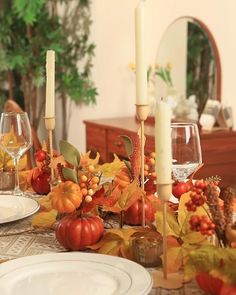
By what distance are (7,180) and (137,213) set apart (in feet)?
1.79

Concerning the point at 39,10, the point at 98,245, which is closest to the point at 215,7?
the point at 39,10

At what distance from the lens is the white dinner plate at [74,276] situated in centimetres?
85

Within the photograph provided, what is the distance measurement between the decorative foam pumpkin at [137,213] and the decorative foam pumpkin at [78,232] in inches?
6.5

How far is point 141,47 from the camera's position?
3.63 ft

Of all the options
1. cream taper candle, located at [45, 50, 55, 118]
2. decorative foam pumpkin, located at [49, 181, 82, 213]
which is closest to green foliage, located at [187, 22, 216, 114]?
cream taper candle, located at [45, 50, 55, 118]

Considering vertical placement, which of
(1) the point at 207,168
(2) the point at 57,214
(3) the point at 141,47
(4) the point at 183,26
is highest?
(4) the point at 183,26

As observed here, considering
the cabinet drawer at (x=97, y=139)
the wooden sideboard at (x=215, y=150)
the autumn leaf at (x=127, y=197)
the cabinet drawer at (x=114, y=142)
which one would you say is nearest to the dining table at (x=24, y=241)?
the autumn leaf at (x=127, y=197)

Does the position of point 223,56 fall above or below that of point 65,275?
above

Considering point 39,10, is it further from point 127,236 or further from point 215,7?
point 127,236

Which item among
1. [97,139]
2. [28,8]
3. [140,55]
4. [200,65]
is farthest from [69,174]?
[28,8]

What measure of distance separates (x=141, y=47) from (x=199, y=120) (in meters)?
2.06

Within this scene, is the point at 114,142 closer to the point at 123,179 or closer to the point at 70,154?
the point at 123,179

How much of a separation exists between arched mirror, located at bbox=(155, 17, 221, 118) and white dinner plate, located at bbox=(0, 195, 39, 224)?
6.61ft

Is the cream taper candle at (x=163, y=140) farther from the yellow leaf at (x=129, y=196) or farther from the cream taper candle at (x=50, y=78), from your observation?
the cream taper candle at (x=50, y=78)
